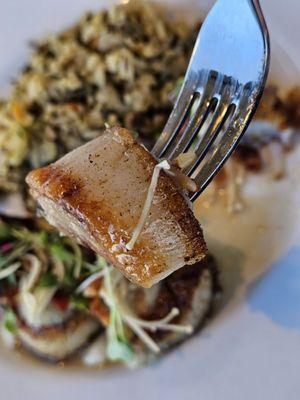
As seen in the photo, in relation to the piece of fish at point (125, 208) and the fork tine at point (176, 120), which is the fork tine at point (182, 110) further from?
the piece of fish at point (125, 208)

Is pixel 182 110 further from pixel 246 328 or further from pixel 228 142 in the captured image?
pixel 246 328

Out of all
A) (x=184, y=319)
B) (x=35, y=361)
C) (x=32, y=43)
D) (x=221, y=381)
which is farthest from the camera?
(x=32, y=43)

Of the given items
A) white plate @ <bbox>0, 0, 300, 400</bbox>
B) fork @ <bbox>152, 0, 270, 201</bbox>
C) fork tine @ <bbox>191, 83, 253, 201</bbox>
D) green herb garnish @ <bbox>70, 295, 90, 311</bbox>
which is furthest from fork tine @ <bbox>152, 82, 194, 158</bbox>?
green herb garnish @ <bbox>70, 295, 90, 311</bbox>

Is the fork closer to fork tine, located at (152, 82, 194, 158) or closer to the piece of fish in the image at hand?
fork tine, located at (152, 82, 194, 158)

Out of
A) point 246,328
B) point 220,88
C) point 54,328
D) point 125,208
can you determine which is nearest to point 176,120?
point 220,88

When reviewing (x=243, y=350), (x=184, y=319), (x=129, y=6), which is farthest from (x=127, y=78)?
(x=243, y=350)

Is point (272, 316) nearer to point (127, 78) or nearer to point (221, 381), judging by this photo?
point (221, 381)

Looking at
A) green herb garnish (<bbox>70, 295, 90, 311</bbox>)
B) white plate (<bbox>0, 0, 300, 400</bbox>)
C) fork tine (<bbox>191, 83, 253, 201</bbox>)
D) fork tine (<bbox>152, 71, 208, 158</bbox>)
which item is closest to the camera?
fork tine (<bbox>191, 83, 253, 201</bbox>)
